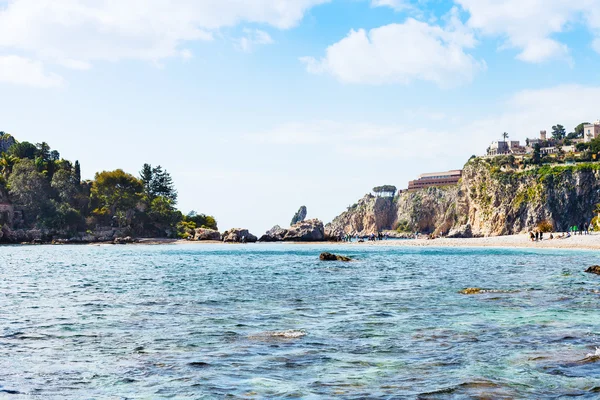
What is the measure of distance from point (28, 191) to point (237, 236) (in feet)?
167

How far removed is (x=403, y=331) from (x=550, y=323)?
528 cm

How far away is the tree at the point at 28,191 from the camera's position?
138 meters

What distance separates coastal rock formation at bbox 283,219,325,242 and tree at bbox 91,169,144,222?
133 ft

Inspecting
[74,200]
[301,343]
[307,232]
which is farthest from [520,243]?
[74,200]

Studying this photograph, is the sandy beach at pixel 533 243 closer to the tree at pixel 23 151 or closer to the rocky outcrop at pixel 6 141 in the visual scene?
the tree at pixel 23 151

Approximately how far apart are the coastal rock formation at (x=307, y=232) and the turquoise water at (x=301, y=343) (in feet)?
372

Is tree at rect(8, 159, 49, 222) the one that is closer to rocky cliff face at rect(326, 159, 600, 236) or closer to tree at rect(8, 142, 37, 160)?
tree at rect(8, 142, 37, 160)

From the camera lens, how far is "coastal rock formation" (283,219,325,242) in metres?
144

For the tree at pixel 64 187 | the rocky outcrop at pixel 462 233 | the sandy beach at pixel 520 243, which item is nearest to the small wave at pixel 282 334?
the sandy beach at pixel 520 243

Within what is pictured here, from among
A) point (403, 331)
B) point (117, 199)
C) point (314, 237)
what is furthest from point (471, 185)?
point (403, 331)

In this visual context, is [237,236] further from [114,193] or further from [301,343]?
[301,343]

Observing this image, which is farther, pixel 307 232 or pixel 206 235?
pixel 206 235

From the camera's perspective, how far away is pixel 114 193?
147 metres

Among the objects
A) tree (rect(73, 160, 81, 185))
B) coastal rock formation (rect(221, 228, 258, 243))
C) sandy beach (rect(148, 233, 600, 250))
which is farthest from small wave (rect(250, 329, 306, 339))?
tree (rect(73, 160, 81, 185))
